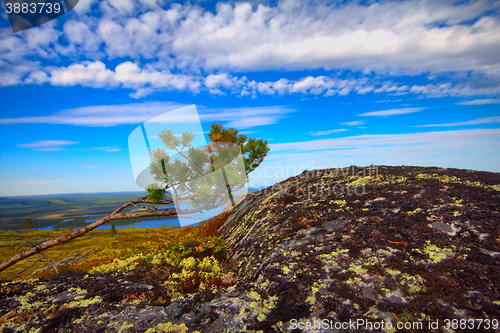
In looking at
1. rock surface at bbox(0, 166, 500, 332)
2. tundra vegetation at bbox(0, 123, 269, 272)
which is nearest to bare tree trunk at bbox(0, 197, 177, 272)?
tundra vegetation at bbox(0, 123, 269, 272)

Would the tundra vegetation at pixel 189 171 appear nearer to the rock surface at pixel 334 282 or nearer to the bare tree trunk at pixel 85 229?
the bare tree trunk at pixel 85 229

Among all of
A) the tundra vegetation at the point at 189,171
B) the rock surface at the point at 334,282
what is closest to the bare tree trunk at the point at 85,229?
the tundra vegetation at the point at 189,171

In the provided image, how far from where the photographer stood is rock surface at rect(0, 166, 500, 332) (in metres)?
3.02

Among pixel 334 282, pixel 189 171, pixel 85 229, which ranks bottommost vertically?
pixel 334 282

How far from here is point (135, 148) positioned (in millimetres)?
9297

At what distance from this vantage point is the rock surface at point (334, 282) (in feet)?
9.90

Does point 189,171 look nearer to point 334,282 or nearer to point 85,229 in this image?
point 85,229

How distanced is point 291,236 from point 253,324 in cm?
265

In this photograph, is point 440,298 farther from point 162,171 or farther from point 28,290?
point 162,171

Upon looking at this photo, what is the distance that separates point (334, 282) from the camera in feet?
11.8

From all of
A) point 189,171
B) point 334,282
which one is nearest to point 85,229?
point 189,171

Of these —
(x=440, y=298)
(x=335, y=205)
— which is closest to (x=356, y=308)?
(x=440, y=298)

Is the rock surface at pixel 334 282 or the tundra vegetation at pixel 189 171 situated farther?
the tundra vegetation at pixel 189 171

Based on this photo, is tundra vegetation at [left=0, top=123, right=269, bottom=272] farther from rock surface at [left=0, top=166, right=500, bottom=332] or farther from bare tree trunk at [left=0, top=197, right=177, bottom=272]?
rock surface at [left=0, top=166, right=500, bottom=332]
